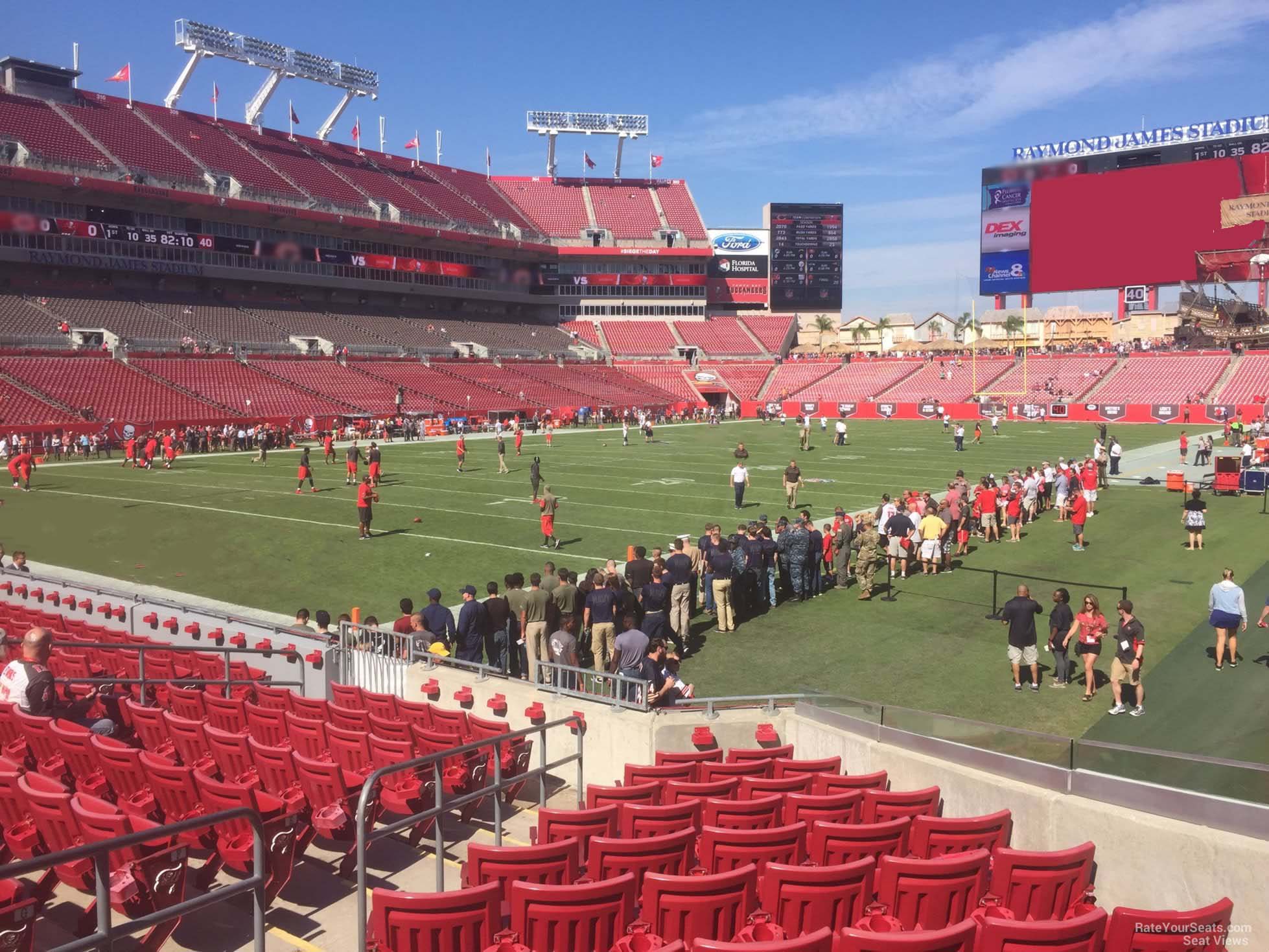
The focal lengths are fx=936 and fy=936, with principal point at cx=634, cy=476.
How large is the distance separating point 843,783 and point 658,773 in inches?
50.5

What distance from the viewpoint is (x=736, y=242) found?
93688mm

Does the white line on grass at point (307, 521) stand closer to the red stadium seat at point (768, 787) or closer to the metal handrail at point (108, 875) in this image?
the red stadium seat at point (768, 787)

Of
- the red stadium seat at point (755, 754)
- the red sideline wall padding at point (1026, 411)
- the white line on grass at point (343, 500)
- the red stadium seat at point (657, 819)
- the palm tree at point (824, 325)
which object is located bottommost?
the red stadium seat at point (755, 754)

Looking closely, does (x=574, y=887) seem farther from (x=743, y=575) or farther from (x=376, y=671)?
(x=743, y=575)

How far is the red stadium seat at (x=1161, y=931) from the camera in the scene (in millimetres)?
3984

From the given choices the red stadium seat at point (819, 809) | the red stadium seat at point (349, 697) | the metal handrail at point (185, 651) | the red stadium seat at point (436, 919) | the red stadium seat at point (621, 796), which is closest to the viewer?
the red stadium seat at point (436, 919)

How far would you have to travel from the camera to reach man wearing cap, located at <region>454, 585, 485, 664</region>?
10742 millimetres

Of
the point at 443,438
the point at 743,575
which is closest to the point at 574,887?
the point at 743,575

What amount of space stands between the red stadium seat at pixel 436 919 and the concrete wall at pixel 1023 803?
3.46 metres

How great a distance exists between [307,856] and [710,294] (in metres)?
90.0

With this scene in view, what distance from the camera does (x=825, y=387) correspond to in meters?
70.6

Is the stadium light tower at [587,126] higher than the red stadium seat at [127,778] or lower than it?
higher

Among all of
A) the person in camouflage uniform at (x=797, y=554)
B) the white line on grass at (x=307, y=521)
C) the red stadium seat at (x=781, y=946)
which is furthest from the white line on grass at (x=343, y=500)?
the red stadium seat at (x=781, y=946)

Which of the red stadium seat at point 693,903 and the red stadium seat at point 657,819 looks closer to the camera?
the red stadium seat at point 693,903
